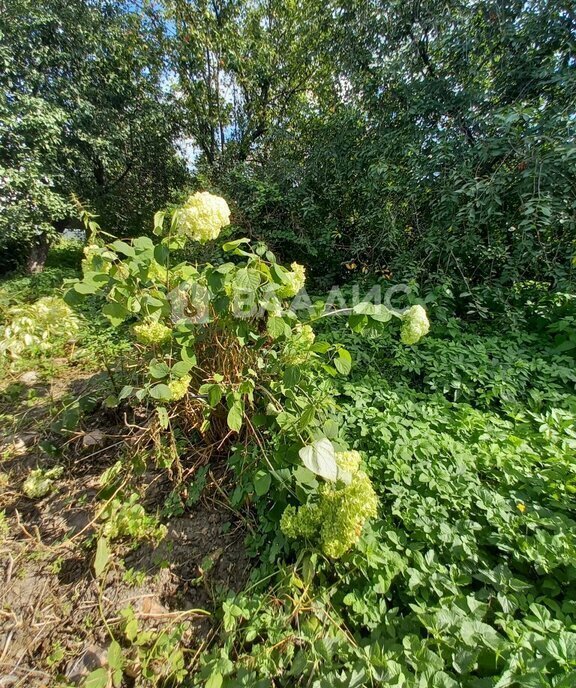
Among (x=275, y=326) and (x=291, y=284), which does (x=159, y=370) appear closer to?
(x=275, y=326)

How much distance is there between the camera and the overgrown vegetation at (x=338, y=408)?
0.83m

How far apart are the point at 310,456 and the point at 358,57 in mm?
3662

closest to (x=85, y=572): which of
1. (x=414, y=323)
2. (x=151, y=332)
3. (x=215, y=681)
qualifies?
(x=215, y=681)

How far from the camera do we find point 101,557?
3.39ft

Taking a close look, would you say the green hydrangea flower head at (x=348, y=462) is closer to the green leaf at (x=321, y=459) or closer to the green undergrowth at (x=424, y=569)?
the green leaf at (x=321, y=459)

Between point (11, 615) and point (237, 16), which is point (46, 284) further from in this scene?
point (237, 16)

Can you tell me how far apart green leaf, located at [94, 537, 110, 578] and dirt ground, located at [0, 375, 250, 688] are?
7 centimetres

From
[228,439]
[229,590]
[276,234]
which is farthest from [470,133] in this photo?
[229,590]

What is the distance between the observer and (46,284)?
12.9 feet

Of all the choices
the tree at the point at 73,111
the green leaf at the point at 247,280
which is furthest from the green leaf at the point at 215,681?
the tree at the point at 73,111

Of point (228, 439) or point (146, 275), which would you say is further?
point (228, 439)

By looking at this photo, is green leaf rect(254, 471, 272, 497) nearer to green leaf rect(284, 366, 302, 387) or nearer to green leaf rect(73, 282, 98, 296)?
green leaf rect(284, 366, 302, 387)

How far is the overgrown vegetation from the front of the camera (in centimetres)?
83

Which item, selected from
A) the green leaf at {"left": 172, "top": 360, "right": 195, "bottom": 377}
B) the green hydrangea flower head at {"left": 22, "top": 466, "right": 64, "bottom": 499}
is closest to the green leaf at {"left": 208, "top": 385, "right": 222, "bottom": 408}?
the green leaf at {"left": 172, "top": 360, "right": 195, "bottom": 377}
